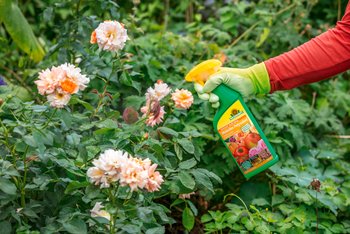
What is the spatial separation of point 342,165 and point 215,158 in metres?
0.63

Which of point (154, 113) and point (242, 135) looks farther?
point (242, 135)

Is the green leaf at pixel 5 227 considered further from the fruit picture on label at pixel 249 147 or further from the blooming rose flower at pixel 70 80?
the fruit picture on label at pixel 249 147

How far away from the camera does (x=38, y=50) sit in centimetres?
323

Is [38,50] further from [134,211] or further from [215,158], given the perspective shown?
[134,211]

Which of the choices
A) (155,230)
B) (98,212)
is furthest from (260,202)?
(98,212)

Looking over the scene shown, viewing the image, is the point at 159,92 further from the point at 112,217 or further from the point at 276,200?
the point at 276,200

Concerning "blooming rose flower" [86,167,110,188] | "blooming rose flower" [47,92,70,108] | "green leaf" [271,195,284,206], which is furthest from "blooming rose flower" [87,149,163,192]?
"green leaf" [271,195,284,206]

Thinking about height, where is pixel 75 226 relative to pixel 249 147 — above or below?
above

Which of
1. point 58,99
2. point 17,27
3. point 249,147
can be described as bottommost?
point 249,147

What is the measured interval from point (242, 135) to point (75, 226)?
2.40 feet

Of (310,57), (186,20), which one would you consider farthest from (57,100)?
(186,20)

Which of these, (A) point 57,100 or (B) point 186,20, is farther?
(B) point 186,20

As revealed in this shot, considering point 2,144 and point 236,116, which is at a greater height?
point 2,144

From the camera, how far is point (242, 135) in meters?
2.24
